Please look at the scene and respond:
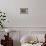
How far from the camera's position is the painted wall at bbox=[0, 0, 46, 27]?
300 centimetres

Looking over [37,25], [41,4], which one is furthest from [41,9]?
[37,25]

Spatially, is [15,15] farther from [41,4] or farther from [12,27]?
[41,4]

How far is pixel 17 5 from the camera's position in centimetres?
301

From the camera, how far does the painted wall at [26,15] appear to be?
9.86 ft

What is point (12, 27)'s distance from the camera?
303 centimetres

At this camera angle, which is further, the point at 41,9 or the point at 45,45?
the point at 41,9

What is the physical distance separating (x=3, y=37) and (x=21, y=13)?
26.1 inches

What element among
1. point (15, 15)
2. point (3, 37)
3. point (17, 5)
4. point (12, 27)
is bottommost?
point (3, 37)

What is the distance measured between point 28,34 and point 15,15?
1.66 ft

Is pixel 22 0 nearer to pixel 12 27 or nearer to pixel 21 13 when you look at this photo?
pixel 21 13

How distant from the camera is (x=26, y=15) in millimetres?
3021

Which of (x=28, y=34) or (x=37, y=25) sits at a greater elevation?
(x=37, y=25)

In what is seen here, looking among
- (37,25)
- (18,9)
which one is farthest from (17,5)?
(37,25)

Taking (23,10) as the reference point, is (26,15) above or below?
below
